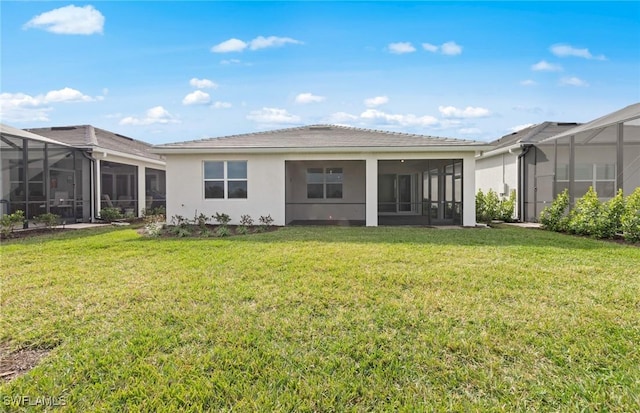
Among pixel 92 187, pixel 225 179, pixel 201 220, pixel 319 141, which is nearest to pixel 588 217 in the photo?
pixel 319 141

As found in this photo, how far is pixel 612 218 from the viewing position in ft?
31.9

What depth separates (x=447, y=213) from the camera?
1459 cm

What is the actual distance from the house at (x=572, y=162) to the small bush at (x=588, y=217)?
925mm

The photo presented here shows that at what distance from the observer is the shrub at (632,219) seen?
348 inches

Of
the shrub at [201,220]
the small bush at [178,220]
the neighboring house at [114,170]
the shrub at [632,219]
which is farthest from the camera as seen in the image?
the neighboring house at [114,170]

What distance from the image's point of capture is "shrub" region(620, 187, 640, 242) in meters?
8.84

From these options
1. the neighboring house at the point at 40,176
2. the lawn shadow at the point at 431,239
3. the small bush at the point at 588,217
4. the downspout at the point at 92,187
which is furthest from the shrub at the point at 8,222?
the small bush at the point at 588,217

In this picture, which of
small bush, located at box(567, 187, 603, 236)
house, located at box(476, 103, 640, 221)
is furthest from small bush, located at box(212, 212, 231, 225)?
house, located at box(476, 103, 640, 221)

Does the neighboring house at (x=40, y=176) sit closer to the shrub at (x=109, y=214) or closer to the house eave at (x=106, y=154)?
the house eave at (x=106, y=154)

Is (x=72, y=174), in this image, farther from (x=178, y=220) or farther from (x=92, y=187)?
(x=178, y=220)

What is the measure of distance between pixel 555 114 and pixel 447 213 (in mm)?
10049

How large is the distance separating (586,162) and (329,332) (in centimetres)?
1268

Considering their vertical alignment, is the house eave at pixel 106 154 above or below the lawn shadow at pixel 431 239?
above

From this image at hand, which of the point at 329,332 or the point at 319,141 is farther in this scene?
the point at 319,141
